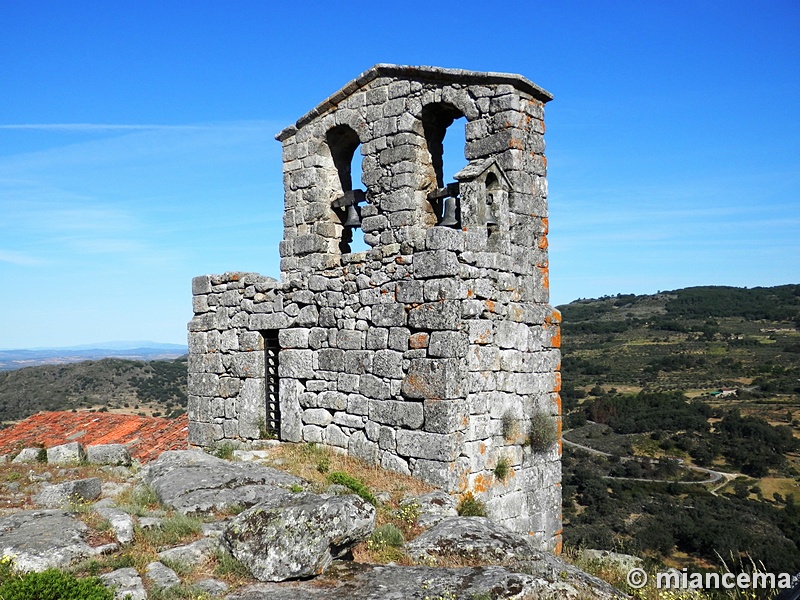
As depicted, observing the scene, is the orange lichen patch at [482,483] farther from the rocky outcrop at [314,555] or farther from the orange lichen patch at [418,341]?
the orange lichen patch at [418,341]

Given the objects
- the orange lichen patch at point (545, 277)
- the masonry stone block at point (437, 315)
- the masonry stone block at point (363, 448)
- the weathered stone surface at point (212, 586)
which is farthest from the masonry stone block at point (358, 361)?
the weathered stone surface at point (212, 586)

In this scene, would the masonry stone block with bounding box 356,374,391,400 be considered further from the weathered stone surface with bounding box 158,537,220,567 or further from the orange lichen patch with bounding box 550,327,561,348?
the weathered stone surface with bounding box 158,537,220,567

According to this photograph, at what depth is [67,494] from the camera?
8.05 metres

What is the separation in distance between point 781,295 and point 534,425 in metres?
57.6

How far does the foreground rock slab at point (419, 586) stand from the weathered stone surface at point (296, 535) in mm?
129

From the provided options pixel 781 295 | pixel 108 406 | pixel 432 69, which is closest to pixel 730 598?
pixel 432 69

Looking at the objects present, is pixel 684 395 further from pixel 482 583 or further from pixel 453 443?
pixel 482 583

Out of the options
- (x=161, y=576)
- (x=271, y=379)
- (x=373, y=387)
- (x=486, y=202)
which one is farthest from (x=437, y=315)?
(x=161, y=576)

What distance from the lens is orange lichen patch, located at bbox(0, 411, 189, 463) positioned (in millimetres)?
12766

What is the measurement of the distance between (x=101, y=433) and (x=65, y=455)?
4.11 m

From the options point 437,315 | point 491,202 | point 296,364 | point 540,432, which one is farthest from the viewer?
point 296,364

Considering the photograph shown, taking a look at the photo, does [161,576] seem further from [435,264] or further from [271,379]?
[271,379]

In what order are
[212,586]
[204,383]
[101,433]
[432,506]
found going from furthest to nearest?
[101,433] < [204,383] < [432,506] < [212,586]

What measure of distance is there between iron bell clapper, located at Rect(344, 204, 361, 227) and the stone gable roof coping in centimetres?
144
